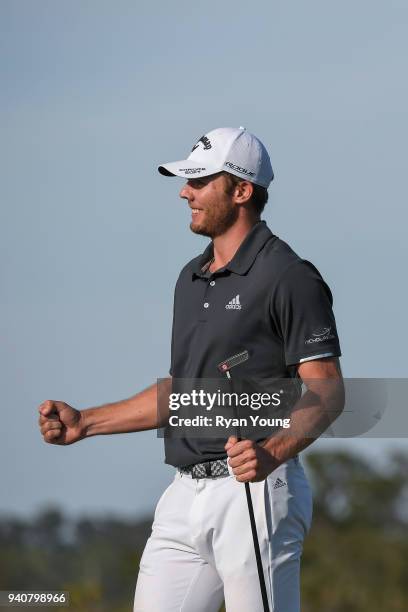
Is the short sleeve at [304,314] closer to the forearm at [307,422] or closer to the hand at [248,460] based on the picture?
the forearm at [307,422]

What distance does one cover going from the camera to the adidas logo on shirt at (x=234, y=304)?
22.7 ft

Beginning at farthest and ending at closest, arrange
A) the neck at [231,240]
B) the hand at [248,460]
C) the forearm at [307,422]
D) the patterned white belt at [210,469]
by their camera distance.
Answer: the neck at [231,240] < the patterned white belt at [210,469] < the forearm at [307,422] < the hand at [248,460]

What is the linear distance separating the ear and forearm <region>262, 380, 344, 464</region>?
959 millimetres

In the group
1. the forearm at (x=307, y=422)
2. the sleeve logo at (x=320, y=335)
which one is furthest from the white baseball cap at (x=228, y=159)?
the forearm at (x=307, y=422)

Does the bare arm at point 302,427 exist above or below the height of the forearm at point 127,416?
below

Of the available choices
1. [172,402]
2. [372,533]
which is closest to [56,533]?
[172,402]

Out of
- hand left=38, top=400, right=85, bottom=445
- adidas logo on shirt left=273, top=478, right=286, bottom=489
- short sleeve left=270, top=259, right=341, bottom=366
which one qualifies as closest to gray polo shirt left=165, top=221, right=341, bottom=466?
short sleeve left=270, top=259, right=341, bottom=366

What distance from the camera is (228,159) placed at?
7203mm

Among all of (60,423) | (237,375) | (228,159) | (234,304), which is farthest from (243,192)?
(60,423)

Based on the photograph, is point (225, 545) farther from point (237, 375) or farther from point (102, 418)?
point (102, 418)

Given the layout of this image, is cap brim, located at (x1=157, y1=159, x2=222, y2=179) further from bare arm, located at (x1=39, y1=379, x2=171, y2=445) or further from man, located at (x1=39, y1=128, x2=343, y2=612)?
bare arm, located at (x1=39, y1=379, x2=171, y2=445)

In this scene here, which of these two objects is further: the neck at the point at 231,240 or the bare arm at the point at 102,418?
the bare arm at the point at 102,418

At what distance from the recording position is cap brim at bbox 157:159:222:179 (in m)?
7.19

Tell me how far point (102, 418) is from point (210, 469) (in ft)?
2.54
